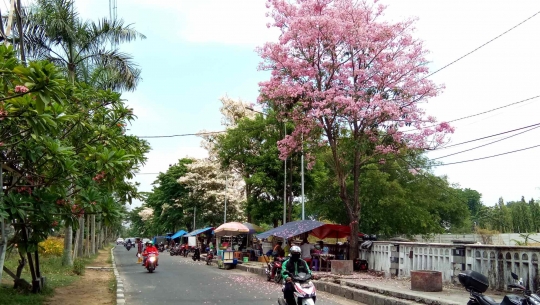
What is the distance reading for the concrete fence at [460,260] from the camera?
36.2ft

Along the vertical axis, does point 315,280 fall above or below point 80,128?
below

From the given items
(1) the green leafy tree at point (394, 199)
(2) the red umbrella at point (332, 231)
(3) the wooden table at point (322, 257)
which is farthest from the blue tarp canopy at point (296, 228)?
(1) the green leafy tree at point (394, 199)

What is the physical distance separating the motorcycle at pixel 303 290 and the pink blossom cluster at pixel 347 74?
10.4 metres

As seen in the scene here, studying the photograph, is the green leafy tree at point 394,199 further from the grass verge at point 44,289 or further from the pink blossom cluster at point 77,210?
the pink blossom cluster at point 77,210

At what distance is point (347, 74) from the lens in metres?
19.2

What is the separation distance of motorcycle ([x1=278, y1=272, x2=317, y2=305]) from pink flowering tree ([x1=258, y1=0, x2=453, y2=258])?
10.3 meters

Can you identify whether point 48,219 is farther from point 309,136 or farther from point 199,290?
point 309,136

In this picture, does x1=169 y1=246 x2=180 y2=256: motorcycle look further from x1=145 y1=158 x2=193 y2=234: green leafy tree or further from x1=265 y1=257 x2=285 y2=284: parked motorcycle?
x1=265 y1=257 x2=285 y2=284: parked motorcycle

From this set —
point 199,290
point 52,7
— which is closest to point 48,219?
point 199,290

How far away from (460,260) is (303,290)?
690cm

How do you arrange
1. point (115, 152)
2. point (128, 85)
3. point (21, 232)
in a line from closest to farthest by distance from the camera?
point (115, 152) < point (21, 232) < point (128, 85)

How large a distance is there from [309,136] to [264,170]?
12.2 m

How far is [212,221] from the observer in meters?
49.3

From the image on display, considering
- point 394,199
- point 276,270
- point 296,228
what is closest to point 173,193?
point 394,199
